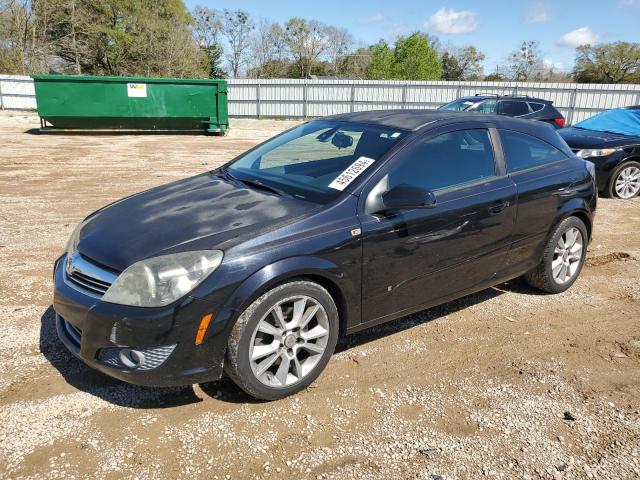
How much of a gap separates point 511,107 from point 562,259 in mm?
9820

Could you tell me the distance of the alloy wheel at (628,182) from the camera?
28.2 ft

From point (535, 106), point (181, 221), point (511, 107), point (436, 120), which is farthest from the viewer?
point (535, 106)

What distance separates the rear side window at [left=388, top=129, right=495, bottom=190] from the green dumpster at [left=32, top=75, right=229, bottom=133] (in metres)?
16.4

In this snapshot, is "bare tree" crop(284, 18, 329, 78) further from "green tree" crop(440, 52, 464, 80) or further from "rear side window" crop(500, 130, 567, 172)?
"rear side window" crop(500, 130, 567, 172)

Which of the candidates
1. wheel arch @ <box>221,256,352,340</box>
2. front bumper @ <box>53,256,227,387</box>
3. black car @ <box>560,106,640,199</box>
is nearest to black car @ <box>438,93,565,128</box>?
black car @ <box>560,106,640,199</box>

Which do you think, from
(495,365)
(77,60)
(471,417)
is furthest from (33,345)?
(77,60)

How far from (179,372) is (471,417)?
5.34ft

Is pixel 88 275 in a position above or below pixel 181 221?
below

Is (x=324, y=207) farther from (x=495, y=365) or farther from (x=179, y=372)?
(x=495, y=365)

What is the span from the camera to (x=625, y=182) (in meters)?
8.66

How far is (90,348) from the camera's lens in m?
2.67

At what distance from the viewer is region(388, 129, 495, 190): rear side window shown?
11.1ft

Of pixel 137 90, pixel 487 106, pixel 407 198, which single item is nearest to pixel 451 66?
pixel 137 90

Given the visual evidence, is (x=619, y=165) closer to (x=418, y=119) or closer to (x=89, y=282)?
(x=418, y=119)
